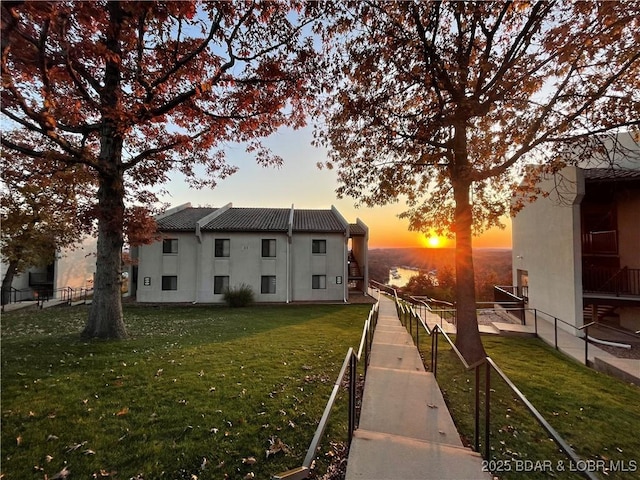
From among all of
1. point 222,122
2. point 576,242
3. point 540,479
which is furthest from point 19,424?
point 576,242

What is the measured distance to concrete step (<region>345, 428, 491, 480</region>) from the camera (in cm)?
284

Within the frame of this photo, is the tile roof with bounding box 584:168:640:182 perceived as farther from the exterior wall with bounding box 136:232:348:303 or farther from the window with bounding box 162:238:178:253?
the window with bounding box 162:238:178:253

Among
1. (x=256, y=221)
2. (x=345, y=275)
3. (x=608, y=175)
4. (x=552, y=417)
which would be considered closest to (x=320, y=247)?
(x=345, y=275)

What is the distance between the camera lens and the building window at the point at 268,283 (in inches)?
784

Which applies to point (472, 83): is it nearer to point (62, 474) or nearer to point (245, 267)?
point (62, 474)

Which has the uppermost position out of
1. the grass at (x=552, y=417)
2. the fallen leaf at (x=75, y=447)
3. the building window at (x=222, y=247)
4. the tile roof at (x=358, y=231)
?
the tile roof at (x=358, y=231)

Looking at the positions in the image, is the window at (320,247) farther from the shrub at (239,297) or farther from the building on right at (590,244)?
the building on right at (590,244)

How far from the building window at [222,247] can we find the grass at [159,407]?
1222 cm

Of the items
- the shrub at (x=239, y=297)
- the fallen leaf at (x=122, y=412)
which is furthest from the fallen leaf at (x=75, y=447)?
the shrub at (x=239, y=297)

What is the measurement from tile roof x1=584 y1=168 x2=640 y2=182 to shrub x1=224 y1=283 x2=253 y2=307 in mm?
18134

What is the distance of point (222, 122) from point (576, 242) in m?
14.2

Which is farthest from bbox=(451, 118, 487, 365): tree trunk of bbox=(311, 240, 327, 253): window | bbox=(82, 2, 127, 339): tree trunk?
bbox=(311, 240, 327, 253): window

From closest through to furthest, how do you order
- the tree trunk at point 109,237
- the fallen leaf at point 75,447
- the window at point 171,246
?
1. the fallen leaf at point 75,447
2. the tree trunk at point 109,237
3. the window at point 171,246

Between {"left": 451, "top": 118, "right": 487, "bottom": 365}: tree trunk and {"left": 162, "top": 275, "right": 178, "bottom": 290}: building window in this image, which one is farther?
{"left": 162, "top": 275, "right": 178, "bottom": 290}: building window
